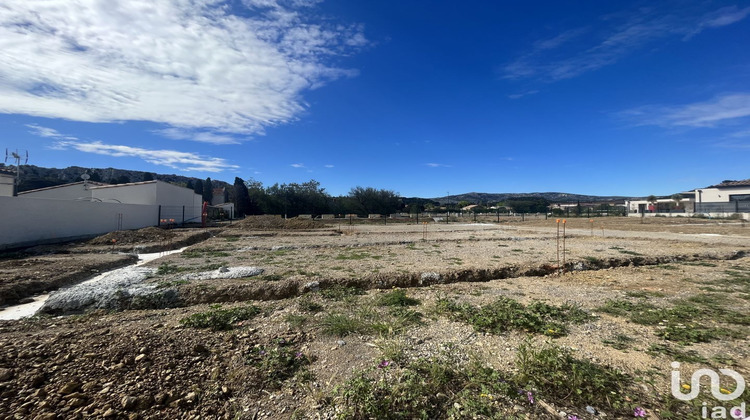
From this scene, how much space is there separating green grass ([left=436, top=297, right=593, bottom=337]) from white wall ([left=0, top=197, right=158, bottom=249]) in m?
17.3

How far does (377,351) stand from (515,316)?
7.51 ft

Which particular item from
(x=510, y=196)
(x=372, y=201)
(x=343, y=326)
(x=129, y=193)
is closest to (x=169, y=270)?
(x=343, y=326)

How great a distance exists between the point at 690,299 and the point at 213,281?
373 inches

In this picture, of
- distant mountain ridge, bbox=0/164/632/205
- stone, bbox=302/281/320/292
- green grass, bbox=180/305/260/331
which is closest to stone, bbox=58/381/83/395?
green grass, bbox=180/305/260/331

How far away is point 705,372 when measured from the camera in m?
2.91

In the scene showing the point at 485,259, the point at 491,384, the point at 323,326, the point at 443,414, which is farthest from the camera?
the point at 485,259

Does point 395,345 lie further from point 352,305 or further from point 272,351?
point 352,305

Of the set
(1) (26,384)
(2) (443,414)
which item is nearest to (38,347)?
(1) (26,384)

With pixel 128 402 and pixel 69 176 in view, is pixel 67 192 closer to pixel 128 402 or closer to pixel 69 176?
pixel 128 402

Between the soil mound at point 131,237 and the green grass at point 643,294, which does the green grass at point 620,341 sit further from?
the soil mound at point 131,237

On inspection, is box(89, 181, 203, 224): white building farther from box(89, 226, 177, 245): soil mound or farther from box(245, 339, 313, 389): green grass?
box(245, 339, 313, 389): green grass

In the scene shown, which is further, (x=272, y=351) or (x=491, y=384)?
(x=272, y=351)

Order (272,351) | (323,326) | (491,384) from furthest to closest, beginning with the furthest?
1. (323,326)
2. (272,351)
3. (491,384)

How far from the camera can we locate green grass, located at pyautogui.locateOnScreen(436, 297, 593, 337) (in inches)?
158
